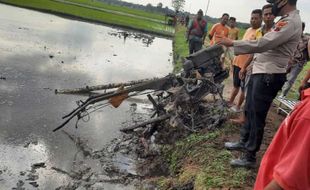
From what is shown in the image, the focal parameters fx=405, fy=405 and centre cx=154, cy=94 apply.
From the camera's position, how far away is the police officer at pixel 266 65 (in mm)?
4469

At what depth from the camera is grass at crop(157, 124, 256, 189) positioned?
4.98 meters

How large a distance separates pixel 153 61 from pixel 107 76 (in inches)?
235

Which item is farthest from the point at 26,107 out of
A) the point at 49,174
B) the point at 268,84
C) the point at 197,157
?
the point at 268,84

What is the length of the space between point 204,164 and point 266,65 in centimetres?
171

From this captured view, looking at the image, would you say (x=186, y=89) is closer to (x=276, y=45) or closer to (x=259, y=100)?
(x=259, y=100)

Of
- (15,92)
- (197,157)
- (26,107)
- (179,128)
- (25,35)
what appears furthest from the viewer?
(25,35)

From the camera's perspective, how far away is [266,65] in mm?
4863

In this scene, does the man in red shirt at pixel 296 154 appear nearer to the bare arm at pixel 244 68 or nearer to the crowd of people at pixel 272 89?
the crowd of people at pixel 272 89

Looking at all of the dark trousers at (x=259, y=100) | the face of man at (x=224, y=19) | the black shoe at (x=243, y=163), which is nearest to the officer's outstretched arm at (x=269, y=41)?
the dark trousers at (x=259, y=100)

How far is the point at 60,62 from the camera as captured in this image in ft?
43.4

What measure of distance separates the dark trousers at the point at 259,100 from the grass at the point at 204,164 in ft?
1.46

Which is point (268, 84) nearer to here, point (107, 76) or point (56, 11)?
point (107, 76)

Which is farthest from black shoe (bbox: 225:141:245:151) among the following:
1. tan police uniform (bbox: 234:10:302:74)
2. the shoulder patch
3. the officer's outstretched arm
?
the shoulder patch

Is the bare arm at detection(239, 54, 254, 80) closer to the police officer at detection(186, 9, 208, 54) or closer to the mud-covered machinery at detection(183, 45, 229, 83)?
the mud-covered machinery at detection(183, 45, 229, 83)
